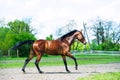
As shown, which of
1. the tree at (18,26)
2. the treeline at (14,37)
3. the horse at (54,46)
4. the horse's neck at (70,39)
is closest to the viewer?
the horse at (54,46)

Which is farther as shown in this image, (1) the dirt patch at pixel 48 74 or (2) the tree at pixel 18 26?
(2) the tree at pixel 18 26

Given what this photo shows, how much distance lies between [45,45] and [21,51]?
3818 cm

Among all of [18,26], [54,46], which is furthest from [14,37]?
[54,46]

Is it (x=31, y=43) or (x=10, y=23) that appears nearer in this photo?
(x=31, y=43)

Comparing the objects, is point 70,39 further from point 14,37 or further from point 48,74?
point 14,37

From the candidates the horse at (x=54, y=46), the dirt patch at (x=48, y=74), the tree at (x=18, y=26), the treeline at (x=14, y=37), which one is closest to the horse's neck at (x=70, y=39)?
the horse at (x=54, y=46)

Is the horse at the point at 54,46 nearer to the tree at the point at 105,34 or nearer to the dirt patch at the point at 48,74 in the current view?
the dirt patch at the point at 48,74

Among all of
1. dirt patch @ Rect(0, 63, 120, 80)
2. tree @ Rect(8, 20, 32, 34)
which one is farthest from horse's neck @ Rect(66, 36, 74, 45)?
tree @ Rect(8, 20, 32, 34)

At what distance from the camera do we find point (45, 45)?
18.0 m

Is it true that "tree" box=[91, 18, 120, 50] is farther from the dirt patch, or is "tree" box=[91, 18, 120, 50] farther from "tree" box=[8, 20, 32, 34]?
the dirt patch

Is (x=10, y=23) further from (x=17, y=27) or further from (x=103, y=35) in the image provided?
(x=103, y=35)

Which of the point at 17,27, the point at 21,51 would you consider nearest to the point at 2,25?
the point at 17,27

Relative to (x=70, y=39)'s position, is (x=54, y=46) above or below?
below

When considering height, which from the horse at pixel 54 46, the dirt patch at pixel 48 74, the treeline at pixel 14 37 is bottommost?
the dirt patch at pixel 48 74
